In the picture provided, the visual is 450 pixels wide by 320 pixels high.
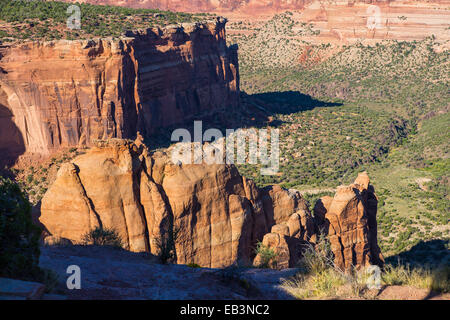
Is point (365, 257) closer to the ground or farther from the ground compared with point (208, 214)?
closer to the ground

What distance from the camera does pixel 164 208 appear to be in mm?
19219

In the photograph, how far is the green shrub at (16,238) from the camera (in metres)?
10.5

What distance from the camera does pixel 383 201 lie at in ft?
149

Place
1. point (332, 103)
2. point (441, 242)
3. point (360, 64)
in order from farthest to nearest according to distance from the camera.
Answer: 1. point (360, 64)
2. point (332, 103)
3. point (441, 242)

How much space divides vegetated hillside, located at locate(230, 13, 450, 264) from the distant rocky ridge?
44.4 ft

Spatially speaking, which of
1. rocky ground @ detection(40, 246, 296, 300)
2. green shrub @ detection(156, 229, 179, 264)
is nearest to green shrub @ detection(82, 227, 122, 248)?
green shrub @ detection(156, 229, 179, 264)

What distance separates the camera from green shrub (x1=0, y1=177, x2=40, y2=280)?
414 inches

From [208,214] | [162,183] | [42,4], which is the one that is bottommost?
[208,214]

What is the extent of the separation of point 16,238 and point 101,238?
683 centimetres

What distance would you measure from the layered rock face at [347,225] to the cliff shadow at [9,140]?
28.9m

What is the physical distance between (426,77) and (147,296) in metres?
97.3

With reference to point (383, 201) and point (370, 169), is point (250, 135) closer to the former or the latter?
point (370, 169)
